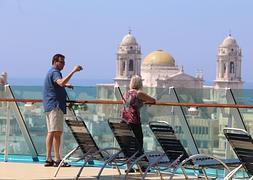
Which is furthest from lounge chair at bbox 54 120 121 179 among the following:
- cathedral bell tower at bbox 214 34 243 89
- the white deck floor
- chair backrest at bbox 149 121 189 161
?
cathedral bell tower at bbox 214 34 243 89

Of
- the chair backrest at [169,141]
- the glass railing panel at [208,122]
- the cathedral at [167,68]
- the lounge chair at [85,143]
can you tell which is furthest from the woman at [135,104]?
the cathedral at [167,68]

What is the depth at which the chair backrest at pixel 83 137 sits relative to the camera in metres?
8.62

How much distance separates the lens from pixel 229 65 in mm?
149375

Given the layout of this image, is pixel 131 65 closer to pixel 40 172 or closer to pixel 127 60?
pixel 127 60

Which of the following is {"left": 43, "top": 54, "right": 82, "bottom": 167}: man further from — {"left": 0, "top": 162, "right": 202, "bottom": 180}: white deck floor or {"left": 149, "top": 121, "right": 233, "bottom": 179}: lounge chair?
{"left": 149, "top": 121, "right": 233, "bottom": 179}: lounge chair

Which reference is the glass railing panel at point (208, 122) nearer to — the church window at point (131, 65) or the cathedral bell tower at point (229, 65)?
the cathedral bell tower at point (229, 65)

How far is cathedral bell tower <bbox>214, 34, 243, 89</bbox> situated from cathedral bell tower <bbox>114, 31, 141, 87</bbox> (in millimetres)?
14387

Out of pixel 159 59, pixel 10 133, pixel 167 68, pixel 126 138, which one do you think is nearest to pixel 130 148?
pixel 126 138

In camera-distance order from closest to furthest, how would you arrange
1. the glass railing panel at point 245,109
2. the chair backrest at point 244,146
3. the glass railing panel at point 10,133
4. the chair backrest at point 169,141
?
the chair backrest at point 244,146, the chair backrest at point 169,141, the glass railing panel at point 245,109, the glass railing panel at point 10,133

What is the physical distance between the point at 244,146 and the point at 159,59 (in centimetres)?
15033

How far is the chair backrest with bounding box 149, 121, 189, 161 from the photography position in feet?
25.5

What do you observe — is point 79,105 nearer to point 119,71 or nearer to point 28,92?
point 28,92

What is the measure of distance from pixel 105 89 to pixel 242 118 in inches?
84.5

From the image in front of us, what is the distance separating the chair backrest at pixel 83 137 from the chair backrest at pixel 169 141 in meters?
0.96
